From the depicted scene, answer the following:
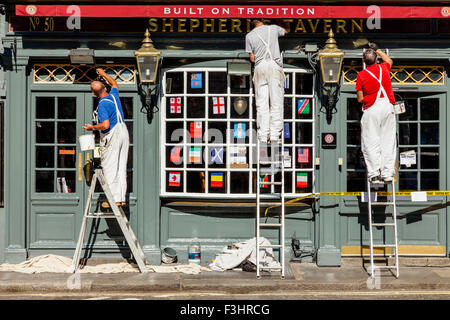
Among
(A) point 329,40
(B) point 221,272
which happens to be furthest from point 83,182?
(A) point 329,40

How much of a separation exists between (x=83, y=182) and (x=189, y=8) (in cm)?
324

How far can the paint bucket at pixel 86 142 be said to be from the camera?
384 inches

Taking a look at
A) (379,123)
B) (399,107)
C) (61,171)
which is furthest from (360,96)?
(61,171)

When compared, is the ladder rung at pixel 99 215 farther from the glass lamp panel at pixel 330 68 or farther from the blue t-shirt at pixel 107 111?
the glass lamp panel at pixel 330 68

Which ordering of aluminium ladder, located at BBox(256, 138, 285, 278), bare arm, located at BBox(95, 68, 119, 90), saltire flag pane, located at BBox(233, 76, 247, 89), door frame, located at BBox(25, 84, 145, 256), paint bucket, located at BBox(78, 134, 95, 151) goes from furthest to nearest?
saltire flag pane, located at BBox(233, 76, 247, 89) < door frame, located at BBox(25, 84, 145, 256) < bare arm, located at BBox(95, 68, 119, 90) < paint bucket, located at BBox(78, 134, 95, 151) < aluminium ladder, located at BBox(256, 138, 285, 278)

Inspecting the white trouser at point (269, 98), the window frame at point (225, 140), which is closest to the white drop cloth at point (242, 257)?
the window frame at point (225, 140)

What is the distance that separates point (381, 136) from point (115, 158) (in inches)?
157

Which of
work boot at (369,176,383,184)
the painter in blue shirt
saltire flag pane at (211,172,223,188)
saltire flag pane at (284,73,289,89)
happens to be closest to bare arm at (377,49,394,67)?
saltire flag pane at (284,73,289,89)

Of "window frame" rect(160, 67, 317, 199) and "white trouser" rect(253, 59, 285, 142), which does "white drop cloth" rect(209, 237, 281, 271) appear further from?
"white trouser" rect(253, 59, 285, 142)

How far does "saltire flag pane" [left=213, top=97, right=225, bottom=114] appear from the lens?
10.3 m

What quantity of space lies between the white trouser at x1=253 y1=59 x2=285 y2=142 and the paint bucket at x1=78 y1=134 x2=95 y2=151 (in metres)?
2.55

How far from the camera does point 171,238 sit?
34.0 feet

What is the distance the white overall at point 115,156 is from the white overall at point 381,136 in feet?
12.1

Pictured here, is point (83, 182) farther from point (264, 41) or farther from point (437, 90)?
point (437, 90)
